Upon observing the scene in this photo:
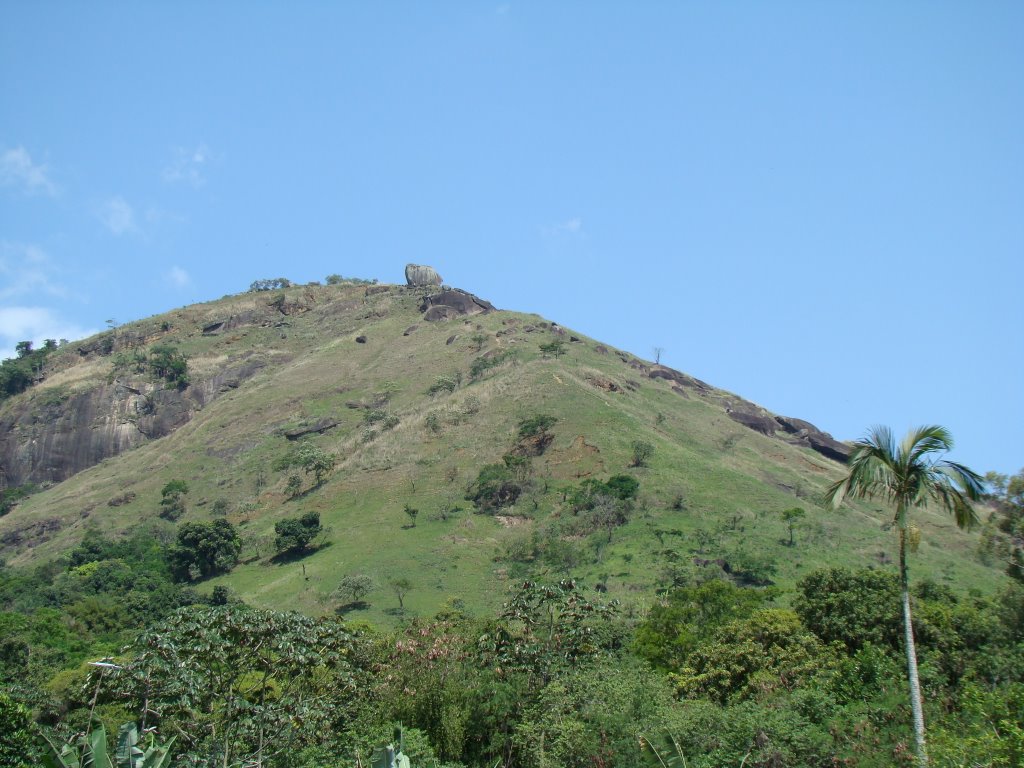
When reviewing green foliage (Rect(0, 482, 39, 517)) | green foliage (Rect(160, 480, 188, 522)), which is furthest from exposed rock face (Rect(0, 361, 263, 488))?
green foliage (Rect(160, 480, 188, 522))

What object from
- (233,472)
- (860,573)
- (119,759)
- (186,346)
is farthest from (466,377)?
(119,759)

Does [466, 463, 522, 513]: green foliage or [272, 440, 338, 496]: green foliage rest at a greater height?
[466, 463, 522, 513]: green foliage

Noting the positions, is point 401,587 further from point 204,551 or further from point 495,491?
point 204,551

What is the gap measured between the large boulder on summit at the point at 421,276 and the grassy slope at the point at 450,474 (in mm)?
23038

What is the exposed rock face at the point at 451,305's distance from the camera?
474 feet

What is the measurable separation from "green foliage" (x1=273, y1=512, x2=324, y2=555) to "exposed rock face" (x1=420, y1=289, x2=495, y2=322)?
74.5 metres

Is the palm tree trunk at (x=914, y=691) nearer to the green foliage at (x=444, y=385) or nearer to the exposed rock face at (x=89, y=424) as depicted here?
the green foliage at (x=444, y=385)

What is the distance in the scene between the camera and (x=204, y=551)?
71.9m

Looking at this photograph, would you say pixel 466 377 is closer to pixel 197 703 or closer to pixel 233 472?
pixel 233 472

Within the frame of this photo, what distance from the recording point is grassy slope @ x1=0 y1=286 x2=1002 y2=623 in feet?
201

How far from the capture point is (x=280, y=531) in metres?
70.7

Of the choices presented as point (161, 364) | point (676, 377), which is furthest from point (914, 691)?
point (161, 364)

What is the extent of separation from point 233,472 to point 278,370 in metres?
36.9

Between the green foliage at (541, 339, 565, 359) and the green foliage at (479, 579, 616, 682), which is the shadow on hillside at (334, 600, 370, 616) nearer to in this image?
the green foliage at (479, 579, 616, 682)
